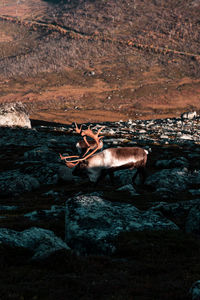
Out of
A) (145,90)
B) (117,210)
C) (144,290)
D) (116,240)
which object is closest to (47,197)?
(117,210)

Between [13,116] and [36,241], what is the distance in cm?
6527

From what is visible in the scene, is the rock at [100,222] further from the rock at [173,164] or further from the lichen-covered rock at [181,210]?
the rock at [173,164]

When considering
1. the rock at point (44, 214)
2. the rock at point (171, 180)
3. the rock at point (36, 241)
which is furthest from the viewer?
the rock at point (171, 180)

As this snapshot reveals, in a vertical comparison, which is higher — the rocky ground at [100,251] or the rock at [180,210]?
the rocky ground at [100,251]

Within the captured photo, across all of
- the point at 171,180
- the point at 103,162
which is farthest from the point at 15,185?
the point at 171,180

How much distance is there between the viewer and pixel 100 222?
10.1 m

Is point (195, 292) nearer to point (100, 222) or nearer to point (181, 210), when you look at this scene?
point (100, 222)

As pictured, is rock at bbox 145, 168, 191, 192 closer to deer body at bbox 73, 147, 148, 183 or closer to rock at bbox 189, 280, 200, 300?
deer body at bbox 73, 147, 148, 183

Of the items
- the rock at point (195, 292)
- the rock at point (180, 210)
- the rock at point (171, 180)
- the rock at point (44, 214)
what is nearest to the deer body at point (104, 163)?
the rock at point (171, 180)

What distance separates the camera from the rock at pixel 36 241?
7.87 m

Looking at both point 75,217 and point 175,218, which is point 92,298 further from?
point 175,218

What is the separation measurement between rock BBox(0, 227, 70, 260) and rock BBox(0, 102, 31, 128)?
6415 cm

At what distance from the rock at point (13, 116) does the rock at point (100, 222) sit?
62.9 m

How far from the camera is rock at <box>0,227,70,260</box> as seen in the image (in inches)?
310
